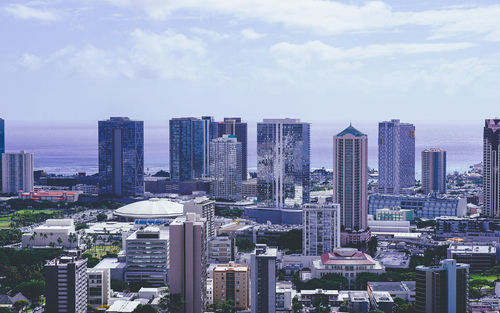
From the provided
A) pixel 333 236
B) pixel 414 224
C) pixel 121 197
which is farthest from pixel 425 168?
pixel 333 236

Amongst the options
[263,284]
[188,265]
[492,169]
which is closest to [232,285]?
[188,265]

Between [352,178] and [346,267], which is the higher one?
[352,178]

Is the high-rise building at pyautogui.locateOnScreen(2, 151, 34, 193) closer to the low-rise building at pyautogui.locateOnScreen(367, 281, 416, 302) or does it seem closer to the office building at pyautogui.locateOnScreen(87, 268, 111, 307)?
the office building at pyautogui.locateOnScreen(87, 268, 111, 307)

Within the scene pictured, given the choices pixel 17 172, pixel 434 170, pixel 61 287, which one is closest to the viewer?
pixel 61 287

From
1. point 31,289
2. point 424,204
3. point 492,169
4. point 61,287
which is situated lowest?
point 31,289

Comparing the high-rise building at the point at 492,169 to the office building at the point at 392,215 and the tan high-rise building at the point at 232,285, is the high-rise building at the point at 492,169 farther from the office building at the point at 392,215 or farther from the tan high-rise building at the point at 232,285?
the tan high-rise building at the point at 232,285

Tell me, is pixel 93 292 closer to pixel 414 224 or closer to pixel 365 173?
pixel 365 173

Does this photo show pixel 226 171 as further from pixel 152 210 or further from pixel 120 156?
pixel 152 210
